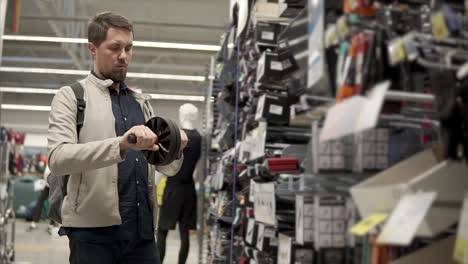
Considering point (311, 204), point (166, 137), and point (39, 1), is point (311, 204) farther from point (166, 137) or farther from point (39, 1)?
point (39, 1)

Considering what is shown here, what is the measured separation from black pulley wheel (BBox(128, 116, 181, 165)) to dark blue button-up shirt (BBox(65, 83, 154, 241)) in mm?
115

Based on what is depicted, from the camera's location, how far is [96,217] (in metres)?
2.45

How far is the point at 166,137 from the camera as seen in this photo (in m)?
2.47

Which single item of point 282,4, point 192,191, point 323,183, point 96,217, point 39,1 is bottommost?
point 192,191

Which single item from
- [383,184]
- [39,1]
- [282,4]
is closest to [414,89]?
[383,184]

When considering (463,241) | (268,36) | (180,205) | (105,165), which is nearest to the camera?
(463,241)

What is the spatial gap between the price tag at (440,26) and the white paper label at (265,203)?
1809 mm

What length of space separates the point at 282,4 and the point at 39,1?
8.57 m

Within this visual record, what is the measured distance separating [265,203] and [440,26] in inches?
79.4

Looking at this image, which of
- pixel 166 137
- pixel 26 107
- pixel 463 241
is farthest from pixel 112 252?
pixel 26 107

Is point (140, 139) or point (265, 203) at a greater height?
point (140, 139)

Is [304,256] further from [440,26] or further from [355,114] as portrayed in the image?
[440,26]

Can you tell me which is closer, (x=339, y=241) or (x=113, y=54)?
(x=339, y=241)

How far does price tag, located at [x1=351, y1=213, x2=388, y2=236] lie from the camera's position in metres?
1.25
